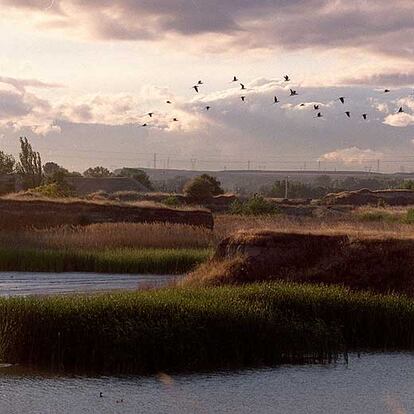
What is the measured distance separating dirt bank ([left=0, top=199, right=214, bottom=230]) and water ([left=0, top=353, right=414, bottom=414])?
1471 inches

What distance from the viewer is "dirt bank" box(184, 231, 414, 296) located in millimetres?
29375

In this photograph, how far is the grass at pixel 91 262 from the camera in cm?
4059

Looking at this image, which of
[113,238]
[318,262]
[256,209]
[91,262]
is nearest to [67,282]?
[91,262]

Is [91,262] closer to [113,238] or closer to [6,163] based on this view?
[113,238]

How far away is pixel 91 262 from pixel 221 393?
22.7 metres

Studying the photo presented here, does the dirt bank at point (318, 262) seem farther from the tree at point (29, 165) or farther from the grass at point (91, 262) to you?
the tree at point (29, 165)

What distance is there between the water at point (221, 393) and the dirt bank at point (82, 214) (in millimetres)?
37358

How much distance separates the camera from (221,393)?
1873 cm

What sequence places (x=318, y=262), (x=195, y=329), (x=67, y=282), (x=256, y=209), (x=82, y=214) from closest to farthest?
(x=195, y=329)
(x=318, y=262)
(x=67, y=282)
(x=82, y=214)
(x=256, y=209)

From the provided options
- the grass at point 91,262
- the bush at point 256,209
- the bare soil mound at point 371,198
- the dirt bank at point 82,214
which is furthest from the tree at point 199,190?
the grass at point 91,262

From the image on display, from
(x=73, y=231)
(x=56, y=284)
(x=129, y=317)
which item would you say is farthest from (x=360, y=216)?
(x=129, y=317)

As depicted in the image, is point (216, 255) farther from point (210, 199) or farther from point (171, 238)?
point (210, 199)

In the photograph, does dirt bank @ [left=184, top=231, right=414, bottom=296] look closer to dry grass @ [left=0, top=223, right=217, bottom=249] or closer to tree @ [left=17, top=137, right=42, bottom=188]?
dry grass @ [left=0, top=223, right=217, bottom=249]

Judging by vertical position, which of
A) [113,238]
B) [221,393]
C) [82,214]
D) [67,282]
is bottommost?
[67,282]
